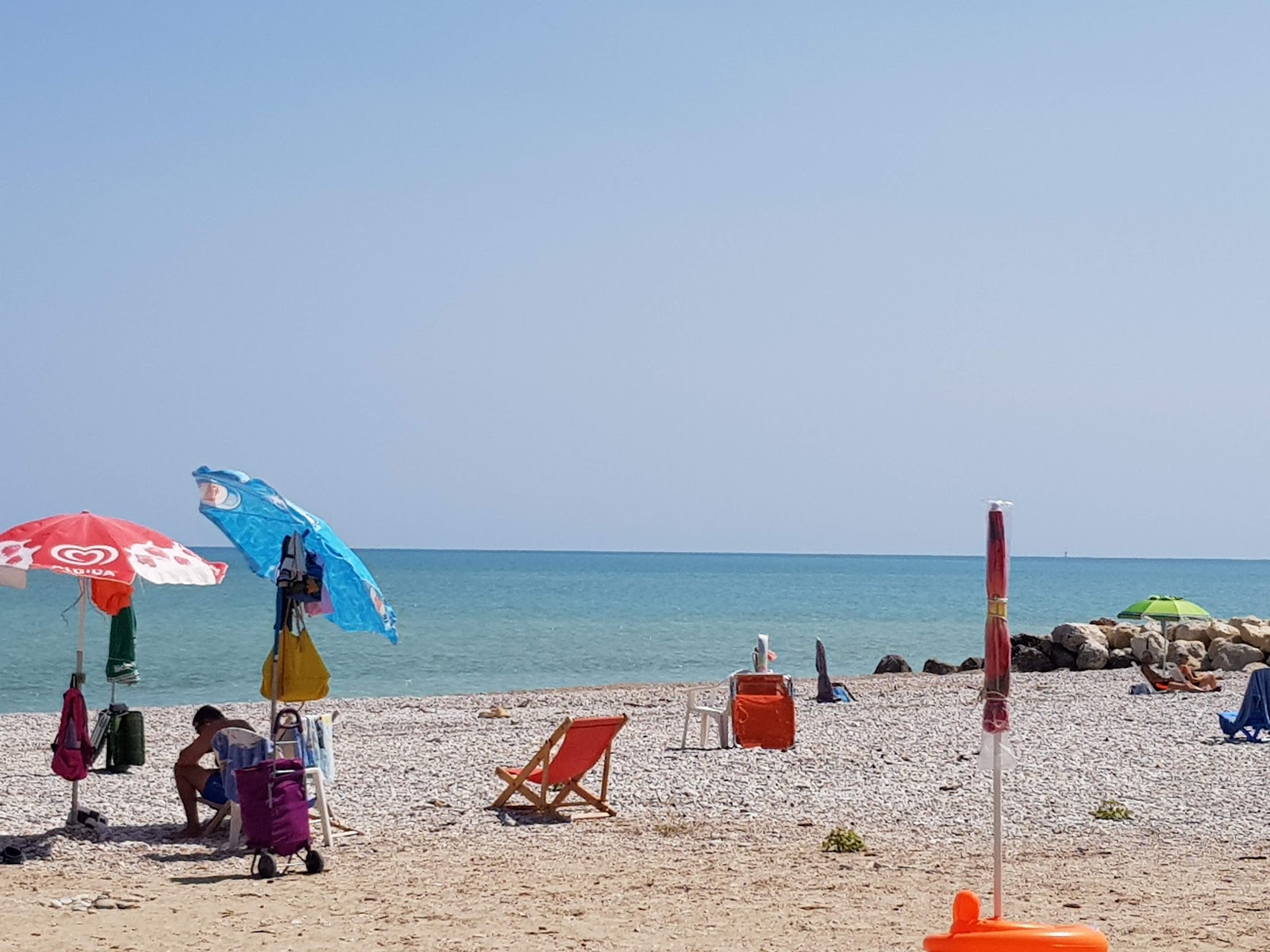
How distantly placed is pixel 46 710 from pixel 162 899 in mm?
22313

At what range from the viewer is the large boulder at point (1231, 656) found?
2669cm

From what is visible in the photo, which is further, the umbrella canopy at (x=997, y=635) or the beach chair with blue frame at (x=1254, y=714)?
the beach chair with blue frame at (x=1254, y=714)

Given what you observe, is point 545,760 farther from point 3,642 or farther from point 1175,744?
point 3,642

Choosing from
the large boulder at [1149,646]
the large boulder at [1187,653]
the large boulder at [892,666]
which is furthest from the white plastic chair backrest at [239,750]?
the large boulder at [892,666]

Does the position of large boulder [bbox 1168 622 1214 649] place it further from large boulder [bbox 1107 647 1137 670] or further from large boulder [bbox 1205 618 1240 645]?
large boulder [bbox 1107 647 1137 670]

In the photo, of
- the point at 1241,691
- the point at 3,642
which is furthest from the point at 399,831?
the point at 3,642

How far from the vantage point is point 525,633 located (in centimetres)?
5188

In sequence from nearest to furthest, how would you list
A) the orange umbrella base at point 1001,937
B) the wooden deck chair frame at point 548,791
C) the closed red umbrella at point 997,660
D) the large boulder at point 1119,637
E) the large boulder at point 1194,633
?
1. the orange umbrella base at point 1001,937
2. the closed red umbrella at point 997,660
3. the wooden deck chair frame at point 548,791
4. the large boulder at point 1194,633
5. the large boulder at point 1119,637

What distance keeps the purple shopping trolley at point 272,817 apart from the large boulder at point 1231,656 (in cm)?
2292

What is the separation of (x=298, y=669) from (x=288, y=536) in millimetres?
912

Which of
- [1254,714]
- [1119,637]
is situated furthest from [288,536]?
[1119,637]

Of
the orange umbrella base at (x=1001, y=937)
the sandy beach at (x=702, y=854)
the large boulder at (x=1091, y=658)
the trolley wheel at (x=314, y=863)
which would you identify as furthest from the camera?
the large boulder at (x=1091, y=658)

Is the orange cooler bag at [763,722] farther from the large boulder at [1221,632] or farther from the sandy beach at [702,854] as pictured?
the large boulder at [1221,632]

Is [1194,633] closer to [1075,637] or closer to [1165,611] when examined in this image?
[1075,637]
